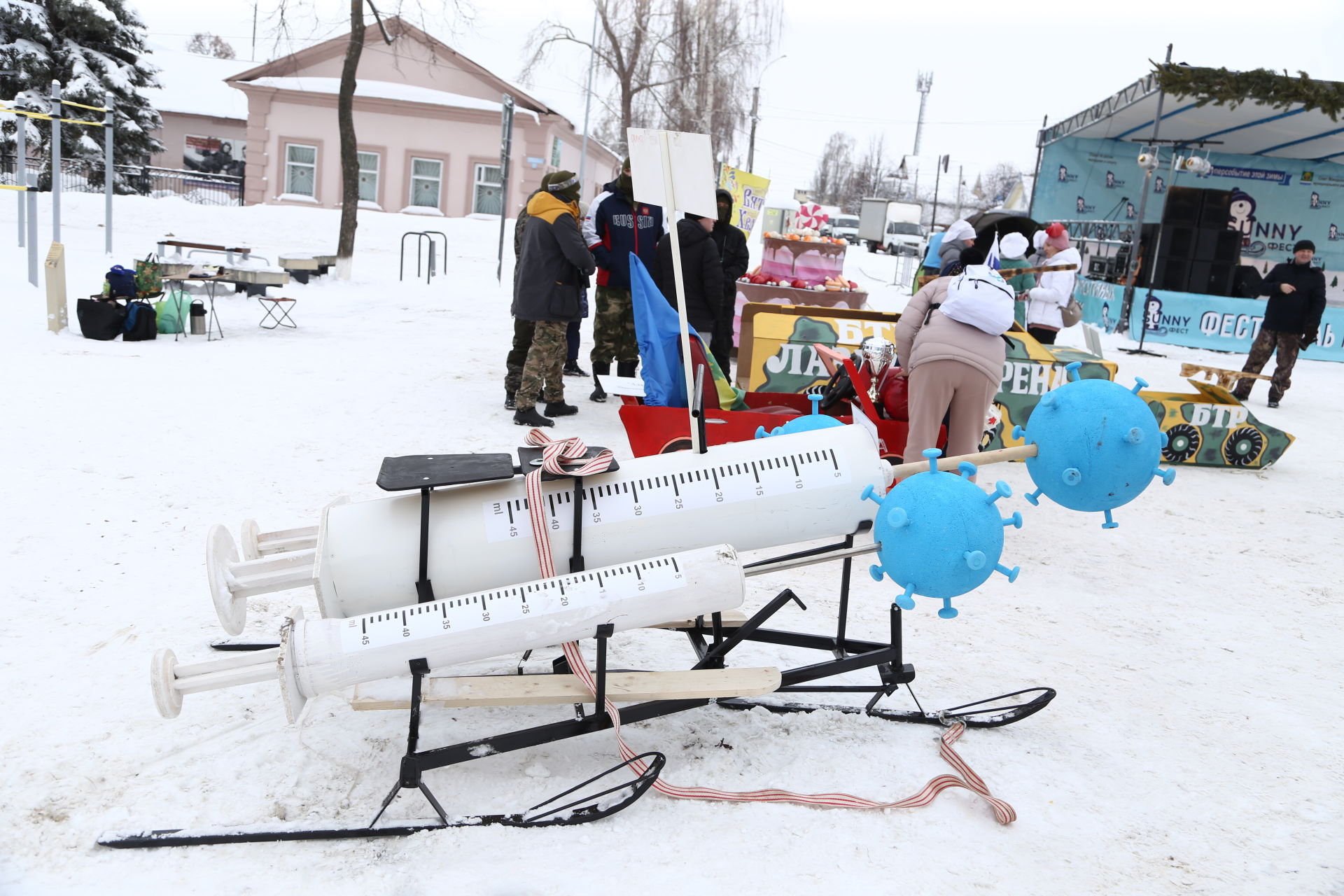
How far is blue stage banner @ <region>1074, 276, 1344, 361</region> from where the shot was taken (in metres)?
15.0

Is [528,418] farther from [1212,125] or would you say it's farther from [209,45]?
[209,45]

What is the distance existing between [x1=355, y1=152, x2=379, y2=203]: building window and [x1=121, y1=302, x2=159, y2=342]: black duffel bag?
60.5 feet

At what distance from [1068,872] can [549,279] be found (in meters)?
5.10

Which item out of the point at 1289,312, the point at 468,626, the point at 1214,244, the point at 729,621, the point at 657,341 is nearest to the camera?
the point at 468,626

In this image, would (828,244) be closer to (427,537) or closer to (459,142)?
(427,537)

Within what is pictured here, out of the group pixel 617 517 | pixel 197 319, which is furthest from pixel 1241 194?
pixel 617 517

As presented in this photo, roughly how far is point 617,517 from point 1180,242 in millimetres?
16688

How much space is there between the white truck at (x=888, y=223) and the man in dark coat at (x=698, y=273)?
105 feet

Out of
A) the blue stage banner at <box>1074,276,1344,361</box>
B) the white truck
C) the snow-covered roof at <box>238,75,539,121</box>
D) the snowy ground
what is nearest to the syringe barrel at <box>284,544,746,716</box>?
the snowy ground

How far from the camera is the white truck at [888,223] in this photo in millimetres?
37625

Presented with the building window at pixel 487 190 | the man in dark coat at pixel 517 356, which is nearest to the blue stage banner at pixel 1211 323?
the man in dark coat at pixel 517 356

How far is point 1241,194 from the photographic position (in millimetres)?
18312

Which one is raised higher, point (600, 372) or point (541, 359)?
point (541, 359)

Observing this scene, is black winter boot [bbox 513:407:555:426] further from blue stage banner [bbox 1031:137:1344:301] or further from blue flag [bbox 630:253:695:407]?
blue stage banner [bbox 1031:137:1344:301]
